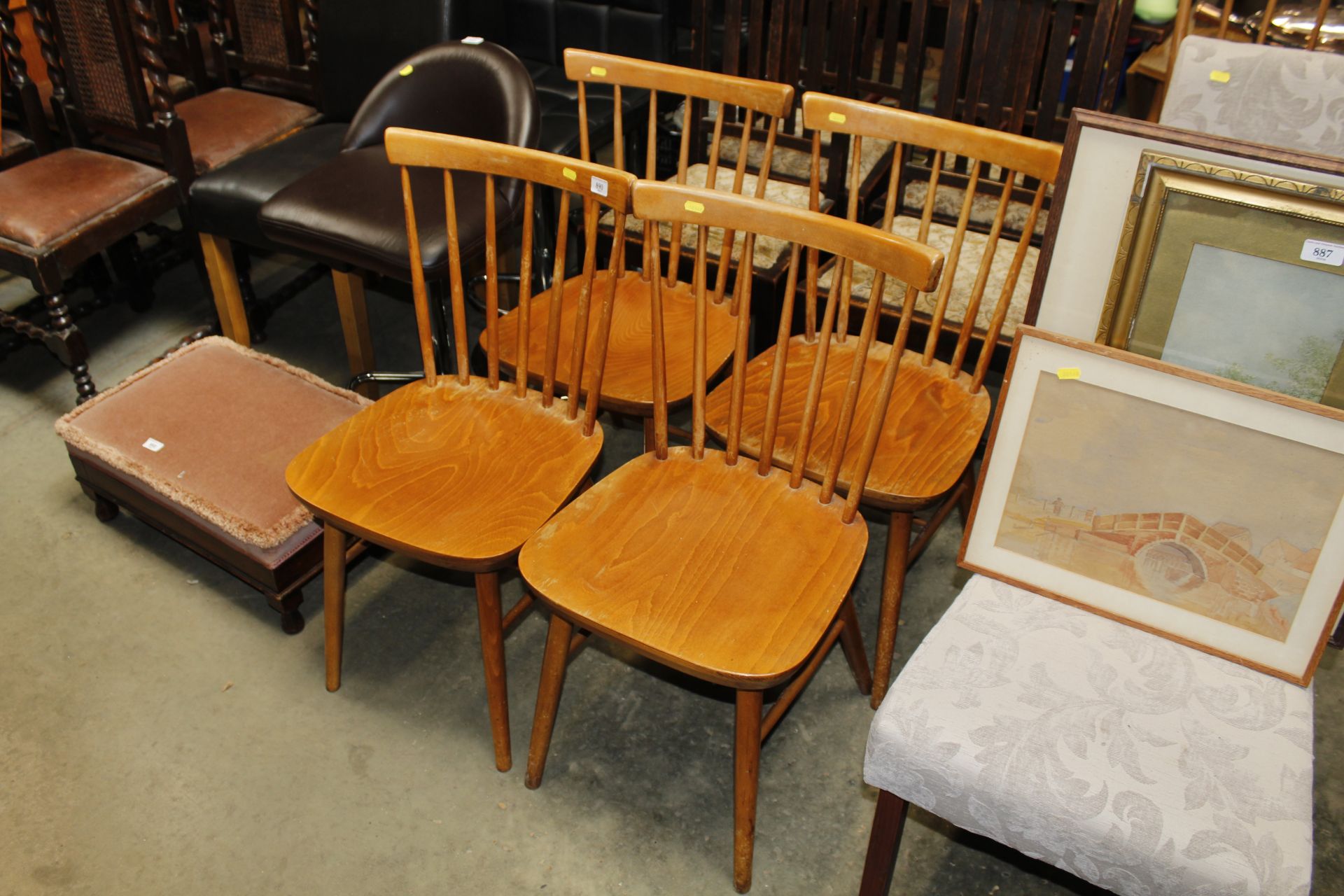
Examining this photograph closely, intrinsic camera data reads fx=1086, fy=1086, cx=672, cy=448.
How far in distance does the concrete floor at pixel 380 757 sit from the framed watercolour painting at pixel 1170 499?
1.76 feet

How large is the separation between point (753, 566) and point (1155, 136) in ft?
2.45

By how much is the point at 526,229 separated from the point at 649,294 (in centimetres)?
35

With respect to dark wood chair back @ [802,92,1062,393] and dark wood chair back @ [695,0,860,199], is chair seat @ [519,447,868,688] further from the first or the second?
dark wood chair back @ [695,0,860,199]

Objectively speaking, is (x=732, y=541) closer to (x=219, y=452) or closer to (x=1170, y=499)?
(x=1170, y=499)

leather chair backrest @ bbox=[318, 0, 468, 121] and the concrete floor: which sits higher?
leather chair backrest @ bbox=[318, 0, 468, 121]

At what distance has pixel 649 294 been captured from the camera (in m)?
2.01

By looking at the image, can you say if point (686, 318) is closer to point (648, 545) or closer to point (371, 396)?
point (648, 545)

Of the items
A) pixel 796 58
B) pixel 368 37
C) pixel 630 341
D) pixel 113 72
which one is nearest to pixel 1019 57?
→ pixel 796 58

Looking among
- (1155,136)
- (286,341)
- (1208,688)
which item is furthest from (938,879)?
(286,341)

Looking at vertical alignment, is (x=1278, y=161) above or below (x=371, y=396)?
above

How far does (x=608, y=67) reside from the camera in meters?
2.05

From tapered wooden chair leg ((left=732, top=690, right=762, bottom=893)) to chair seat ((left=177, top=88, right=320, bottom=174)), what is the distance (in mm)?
1931

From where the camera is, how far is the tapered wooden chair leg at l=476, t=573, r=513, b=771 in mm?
1660

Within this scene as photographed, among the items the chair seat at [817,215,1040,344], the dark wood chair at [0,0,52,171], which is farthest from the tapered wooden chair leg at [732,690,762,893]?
the dark wood chair at [0,0,52,171]
